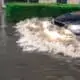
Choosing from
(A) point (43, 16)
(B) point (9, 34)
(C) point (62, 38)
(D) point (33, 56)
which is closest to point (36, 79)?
(D) point (33, 56)

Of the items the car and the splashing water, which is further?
the car

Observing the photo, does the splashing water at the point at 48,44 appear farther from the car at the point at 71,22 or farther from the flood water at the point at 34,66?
the car at the point at 71,22

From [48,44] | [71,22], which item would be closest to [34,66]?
[48,44]

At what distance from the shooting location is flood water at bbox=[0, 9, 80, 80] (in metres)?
9.47

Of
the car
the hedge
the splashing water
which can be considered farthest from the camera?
the hedge

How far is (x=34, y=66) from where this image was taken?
1072 cm

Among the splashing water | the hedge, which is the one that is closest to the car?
the splashing water

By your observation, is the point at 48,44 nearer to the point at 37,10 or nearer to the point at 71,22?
the point at 71,22

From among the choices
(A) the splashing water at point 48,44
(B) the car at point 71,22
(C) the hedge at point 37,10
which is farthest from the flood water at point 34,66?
(C) the hedge at point 37,10

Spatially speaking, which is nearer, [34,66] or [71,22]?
[34,66]

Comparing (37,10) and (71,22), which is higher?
(71,22)

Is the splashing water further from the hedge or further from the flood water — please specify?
the hedge

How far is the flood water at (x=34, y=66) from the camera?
31.1ft

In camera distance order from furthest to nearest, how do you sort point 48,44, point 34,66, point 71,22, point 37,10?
1. point 37,10
2. point 71,22
3. point 48,44
4. point 34,66
